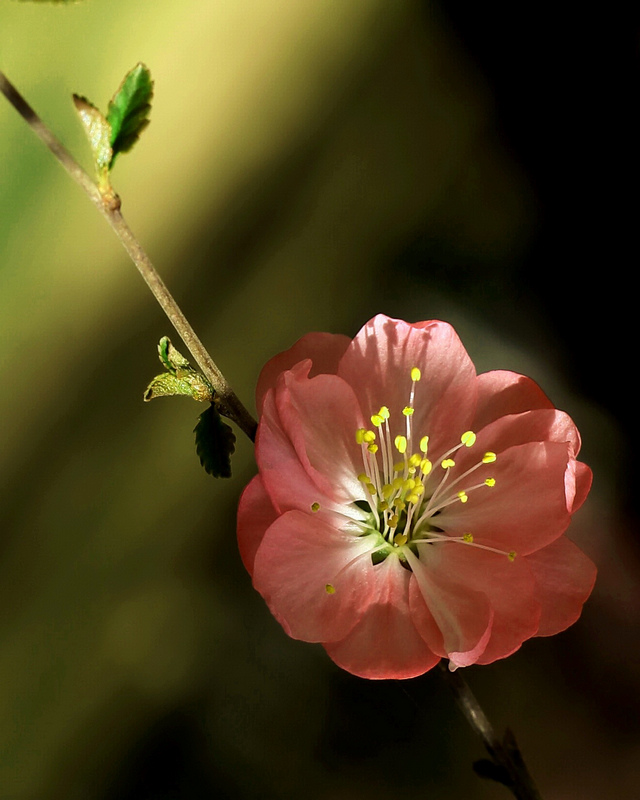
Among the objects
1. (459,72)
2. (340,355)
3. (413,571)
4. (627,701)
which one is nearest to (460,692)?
(413,571)

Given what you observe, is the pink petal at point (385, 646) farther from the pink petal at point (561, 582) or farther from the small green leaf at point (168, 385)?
the small green leaf at point (168, 385)

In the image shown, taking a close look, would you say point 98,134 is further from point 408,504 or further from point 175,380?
point 408,504

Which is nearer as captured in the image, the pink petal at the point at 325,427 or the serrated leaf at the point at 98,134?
the serrated leaf at the point at 98,134

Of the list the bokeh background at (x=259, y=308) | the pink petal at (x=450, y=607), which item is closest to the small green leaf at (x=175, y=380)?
the pink petal at (x=450, y=607)

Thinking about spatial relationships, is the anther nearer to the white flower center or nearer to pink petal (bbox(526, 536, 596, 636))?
the white flower center

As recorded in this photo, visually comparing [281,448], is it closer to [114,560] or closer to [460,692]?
[460,692]

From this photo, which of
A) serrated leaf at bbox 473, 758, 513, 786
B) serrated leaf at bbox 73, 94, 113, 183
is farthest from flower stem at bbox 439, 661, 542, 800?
serrated leaf at bbox 73, 94, 113, 183
